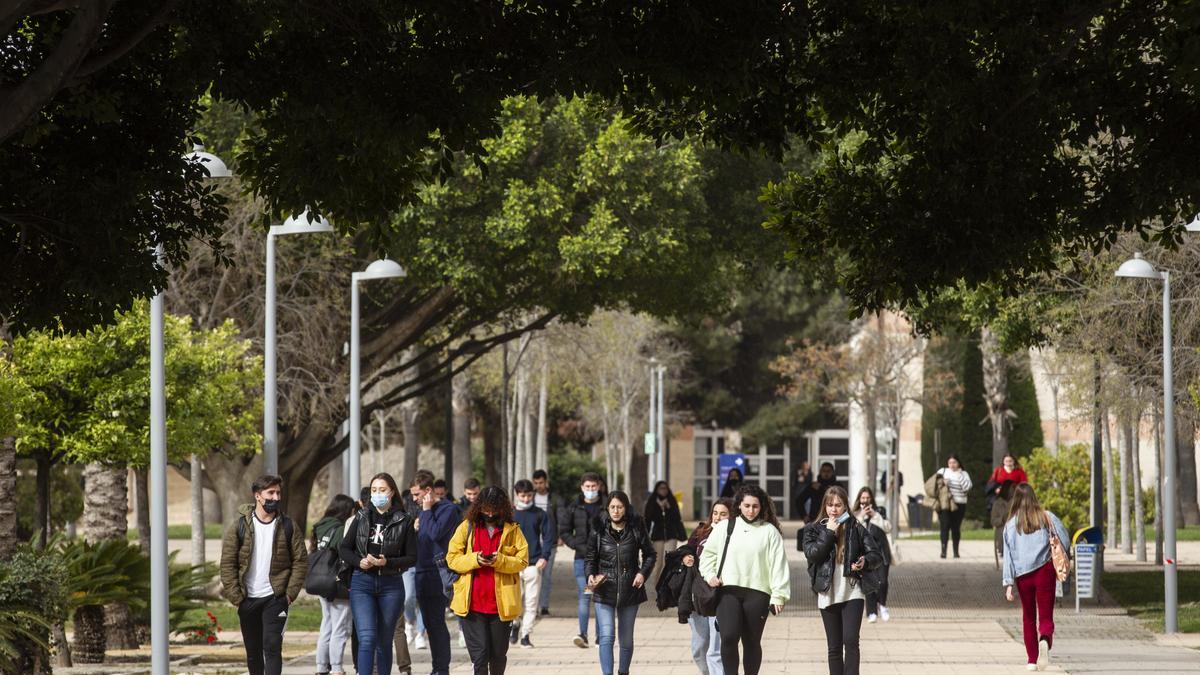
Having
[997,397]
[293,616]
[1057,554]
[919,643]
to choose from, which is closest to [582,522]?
[919,643]

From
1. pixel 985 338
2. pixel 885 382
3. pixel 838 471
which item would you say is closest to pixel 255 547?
pixel 985 338

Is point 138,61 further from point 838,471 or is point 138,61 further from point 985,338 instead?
point 838,471

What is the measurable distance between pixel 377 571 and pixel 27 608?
8.97ft

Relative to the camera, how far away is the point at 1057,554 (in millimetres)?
16578

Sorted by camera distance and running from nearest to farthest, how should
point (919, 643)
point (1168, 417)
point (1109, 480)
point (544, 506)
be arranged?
point (919, 643)
point (1168, 417)
point (544, 506)
point (1109, 480)

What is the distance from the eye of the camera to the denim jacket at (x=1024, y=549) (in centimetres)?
1675

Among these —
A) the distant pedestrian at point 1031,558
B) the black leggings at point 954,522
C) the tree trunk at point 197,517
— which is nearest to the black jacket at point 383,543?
the distant pedestrian at point 1031,558

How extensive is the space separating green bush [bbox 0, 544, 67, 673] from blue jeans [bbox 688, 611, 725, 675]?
16.2ft

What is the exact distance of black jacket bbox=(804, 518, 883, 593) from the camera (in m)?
14.6

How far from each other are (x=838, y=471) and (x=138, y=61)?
237 feet

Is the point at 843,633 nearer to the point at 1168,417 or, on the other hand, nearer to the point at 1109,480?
the point at 1168,417

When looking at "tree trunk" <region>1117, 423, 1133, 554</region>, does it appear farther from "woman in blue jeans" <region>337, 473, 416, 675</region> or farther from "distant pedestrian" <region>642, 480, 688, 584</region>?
"woman in blue jeans" <region>337, 473, 416, 675</region>

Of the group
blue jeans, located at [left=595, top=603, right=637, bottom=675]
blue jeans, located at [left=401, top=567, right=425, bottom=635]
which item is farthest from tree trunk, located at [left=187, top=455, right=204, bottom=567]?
blue jeans, located at [left=595, top=603, right=637, bottom=675]

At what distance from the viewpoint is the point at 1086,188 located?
42.5 feet
